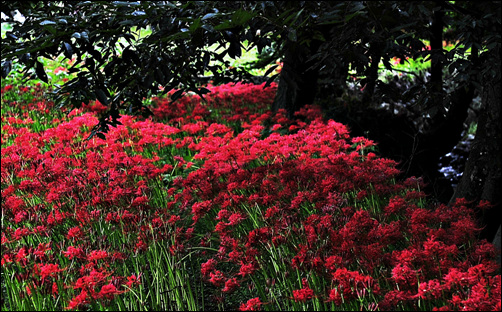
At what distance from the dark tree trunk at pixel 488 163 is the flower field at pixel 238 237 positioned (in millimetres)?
210

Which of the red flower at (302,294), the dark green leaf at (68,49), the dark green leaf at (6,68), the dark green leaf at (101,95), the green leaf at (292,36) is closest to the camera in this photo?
the red flower at (302,294)

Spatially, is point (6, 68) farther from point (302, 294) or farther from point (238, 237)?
point (302, 294)

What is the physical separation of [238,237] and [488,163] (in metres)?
1.78

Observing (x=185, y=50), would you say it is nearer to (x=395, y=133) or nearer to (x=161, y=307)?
(x=161, y=307)

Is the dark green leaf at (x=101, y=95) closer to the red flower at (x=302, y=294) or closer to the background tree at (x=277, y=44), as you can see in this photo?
the background tree at (x=277, y=44)

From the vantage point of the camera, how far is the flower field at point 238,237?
2740 millimetres

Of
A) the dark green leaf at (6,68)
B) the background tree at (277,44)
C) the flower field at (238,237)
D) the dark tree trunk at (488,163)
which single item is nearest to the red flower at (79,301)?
the flower field at (238,237)

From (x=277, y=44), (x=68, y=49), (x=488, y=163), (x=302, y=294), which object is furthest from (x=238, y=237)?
(x=488, y=163)

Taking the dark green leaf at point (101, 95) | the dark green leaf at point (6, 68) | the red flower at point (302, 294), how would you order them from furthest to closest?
the dark green leaf at point (101, 95), the dark green leaf at point (6, 68), the red flower at point (302, 294)

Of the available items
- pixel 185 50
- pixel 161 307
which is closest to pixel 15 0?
pixel 185 50

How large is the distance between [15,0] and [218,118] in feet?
9.79

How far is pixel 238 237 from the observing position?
12.5 ft

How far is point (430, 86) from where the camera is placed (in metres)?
4.07

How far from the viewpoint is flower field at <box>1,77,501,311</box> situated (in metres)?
2.74
